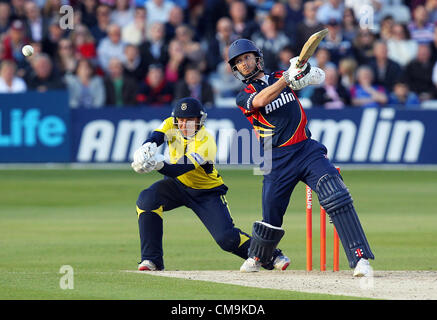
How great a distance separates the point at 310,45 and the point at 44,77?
44.1ft

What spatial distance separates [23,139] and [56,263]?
32.3 feet

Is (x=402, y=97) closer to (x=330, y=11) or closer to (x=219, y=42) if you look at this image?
(x=330, y=11)

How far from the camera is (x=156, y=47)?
21.8m

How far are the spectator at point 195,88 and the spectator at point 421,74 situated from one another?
14.2 feet

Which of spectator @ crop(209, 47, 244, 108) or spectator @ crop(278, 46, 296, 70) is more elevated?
spectator @ crop(278, 46, 296, 70)

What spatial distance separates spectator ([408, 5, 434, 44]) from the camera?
22281 millimetres

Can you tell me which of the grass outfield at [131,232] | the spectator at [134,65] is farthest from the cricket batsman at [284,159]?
the spectator at [134,65]

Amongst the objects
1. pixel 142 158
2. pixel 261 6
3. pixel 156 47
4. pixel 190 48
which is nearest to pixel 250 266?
pixel 142 158

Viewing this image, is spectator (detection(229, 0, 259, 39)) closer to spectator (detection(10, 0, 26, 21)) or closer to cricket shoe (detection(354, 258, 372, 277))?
spectator (detection(10, 0, 26, 21))

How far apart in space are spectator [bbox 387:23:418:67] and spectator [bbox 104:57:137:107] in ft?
19.2

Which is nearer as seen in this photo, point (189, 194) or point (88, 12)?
point (189, 194)

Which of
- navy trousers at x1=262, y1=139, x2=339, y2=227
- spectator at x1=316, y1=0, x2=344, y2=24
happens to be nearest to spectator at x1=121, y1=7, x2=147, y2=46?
spectator at x1=316, y1=0, x2=344, y2=24

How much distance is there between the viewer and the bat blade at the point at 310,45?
7961 mm

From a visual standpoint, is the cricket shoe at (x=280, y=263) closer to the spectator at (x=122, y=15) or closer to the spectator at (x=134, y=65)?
the spectator at (x=134, y=65)
